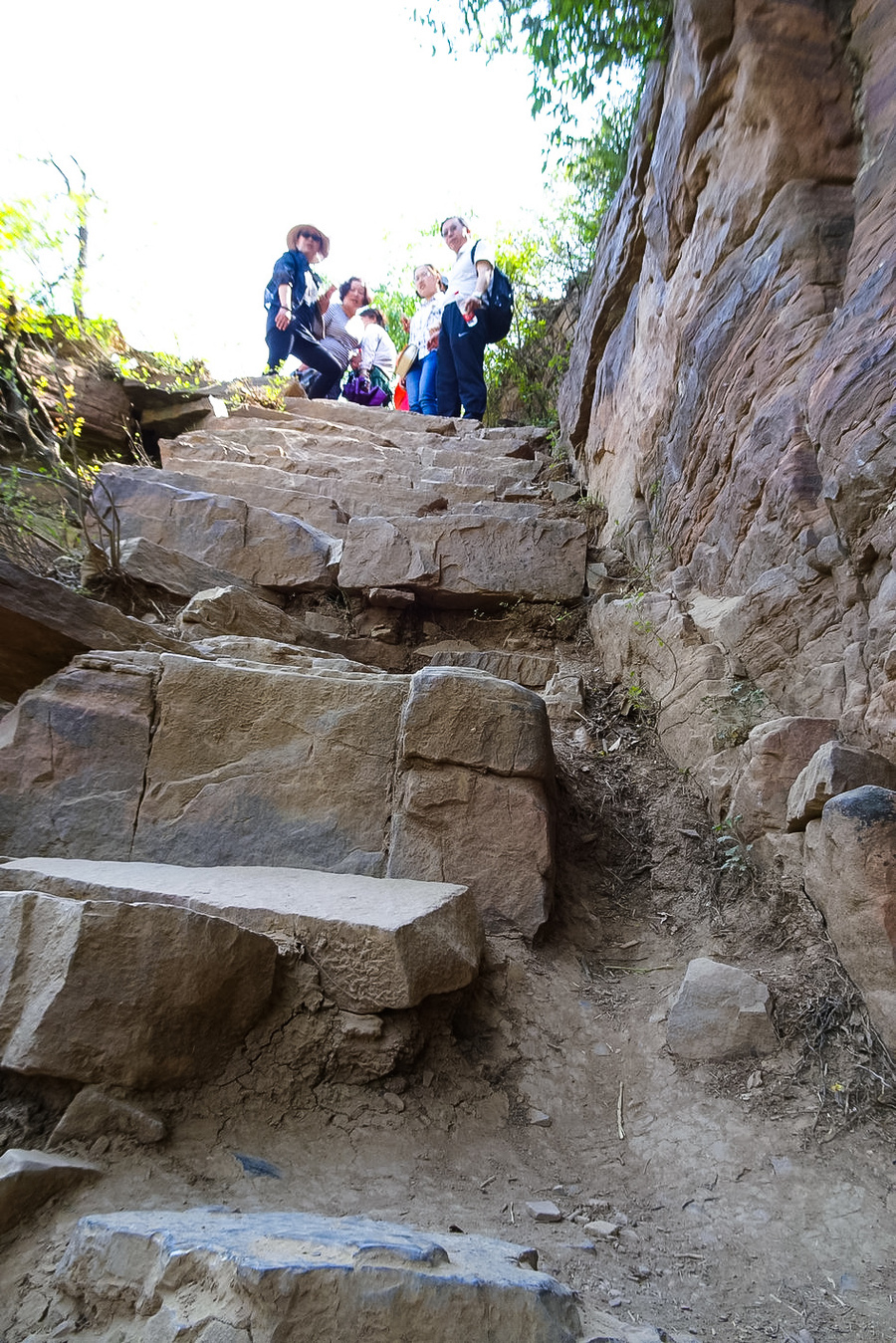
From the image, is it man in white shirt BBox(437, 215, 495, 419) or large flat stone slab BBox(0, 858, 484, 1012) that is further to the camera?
man in white shirt BBox(437, 215, 495, 419)

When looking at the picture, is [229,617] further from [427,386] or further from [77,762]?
[427,386]

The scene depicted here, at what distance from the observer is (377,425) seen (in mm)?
9273

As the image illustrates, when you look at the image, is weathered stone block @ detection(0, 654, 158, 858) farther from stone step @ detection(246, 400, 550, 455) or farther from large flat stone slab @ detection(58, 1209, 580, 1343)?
stone step @ detection(246, 400, 550, 455)

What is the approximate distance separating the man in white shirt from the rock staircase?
4800mm

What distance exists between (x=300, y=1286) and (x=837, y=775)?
195 cm

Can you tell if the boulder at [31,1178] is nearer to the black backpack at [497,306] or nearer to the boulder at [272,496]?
the boulder at [272,496]

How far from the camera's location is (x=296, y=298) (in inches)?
373

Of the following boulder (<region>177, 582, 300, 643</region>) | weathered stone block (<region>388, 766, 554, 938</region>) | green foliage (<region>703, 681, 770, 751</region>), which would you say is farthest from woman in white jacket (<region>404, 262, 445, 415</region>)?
weathered stone block (<region>388, 766, 554, 938</region>)

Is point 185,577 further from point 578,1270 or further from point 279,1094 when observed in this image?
point 578,1270

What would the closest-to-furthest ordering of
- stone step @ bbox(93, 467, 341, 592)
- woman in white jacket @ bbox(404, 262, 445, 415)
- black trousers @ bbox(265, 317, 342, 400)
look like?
1. stone step @ bbox(93, 467, 341, 592)
2. black trousers @ bbox(265, 317, 342, 400)
3. woman in white jacket @ bbox(404, 262, 445, 415)

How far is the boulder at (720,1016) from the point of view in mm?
2373

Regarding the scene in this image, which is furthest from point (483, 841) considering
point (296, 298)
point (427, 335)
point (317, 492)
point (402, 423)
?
point (427, 335)

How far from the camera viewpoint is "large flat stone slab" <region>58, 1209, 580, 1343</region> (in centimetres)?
128

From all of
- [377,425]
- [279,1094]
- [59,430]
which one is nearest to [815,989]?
[279,1094]
